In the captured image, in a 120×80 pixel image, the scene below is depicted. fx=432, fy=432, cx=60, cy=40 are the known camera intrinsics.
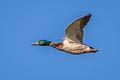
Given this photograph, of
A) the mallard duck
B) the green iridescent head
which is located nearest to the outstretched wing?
the mallard duck

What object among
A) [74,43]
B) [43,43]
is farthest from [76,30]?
[43,43]

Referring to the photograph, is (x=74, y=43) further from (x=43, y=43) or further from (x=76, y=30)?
(x=43, y=43)

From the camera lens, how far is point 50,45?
1088 inches

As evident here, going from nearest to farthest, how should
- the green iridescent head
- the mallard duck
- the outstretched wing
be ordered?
the outstretched wing → the mallard duck → the green iridescent head

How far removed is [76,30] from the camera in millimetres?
25688

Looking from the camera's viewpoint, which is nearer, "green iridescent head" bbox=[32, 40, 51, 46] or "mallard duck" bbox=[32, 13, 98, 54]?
"mallard duck" bbox=[32, 13, 98, 54]

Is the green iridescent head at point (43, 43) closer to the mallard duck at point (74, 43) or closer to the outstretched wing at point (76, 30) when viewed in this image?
the mallard duck at point (74, 43)

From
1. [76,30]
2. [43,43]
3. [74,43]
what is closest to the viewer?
[76,30]

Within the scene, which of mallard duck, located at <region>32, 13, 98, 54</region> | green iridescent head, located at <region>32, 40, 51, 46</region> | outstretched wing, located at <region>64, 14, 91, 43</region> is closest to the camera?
outstretched wing, located at <region>64, 14, 91, 43</region>

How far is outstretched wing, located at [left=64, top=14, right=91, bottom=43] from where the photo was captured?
970 inches

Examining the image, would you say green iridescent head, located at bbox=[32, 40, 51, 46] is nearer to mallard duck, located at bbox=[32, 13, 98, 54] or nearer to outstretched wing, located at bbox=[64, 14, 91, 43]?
mallard duck, located at bbox=[32, 13, 98, 54]

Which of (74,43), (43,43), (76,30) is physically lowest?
(74,43)

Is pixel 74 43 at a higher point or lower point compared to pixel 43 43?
lower

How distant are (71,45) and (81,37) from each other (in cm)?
78
